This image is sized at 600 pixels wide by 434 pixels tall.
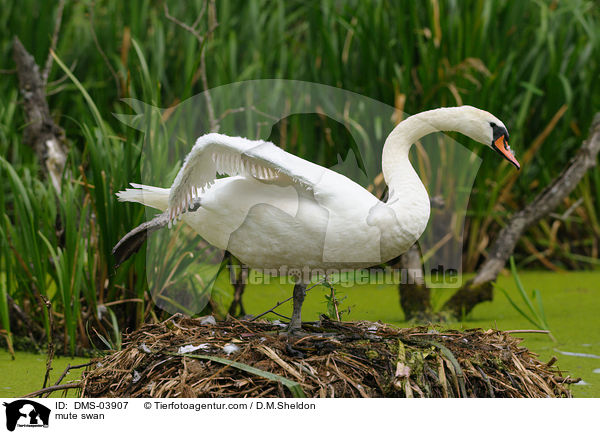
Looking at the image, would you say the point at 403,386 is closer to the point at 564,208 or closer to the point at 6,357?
the point at 6,357

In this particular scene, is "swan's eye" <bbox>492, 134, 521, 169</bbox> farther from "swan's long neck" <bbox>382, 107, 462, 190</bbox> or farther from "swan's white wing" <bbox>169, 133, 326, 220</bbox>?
"swan's white wing" <bbox>169, 133, 326, 220</bbox>

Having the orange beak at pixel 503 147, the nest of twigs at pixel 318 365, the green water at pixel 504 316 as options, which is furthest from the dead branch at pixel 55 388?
the orange beak at pixel 503 147

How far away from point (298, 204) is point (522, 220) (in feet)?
6.02

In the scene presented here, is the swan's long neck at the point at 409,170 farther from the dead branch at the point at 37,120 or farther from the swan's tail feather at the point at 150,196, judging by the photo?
the dead branch at the point at 37,120

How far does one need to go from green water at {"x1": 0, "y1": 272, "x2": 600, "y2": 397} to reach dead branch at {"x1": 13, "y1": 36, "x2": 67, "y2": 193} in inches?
39.2

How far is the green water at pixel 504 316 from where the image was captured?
2.64 metres

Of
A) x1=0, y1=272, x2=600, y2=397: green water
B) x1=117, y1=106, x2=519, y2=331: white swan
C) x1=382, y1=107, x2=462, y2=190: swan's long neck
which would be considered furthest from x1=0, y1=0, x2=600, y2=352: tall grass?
x1=117, y1=106, x2=519, y2=331: white swan

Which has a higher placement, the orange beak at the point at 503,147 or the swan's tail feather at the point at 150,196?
the orange beak at the point at 503,147

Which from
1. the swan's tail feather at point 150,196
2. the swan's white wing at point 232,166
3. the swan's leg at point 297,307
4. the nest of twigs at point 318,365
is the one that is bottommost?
the nest of twigs at point 318,365

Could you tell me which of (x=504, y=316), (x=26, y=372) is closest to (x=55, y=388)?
(x=26, y=372)

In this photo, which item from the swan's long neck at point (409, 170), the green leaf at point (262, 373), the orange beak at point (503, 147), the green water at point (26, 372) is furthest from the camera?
the green water at point (26, 372)

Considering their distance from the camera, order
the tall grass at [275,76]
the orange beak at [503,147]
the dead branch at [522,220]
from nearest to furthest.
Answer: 1. the orange beak at [503,147]
2. the tall grass at [275,76]
3. the dead branch at [522,220]
